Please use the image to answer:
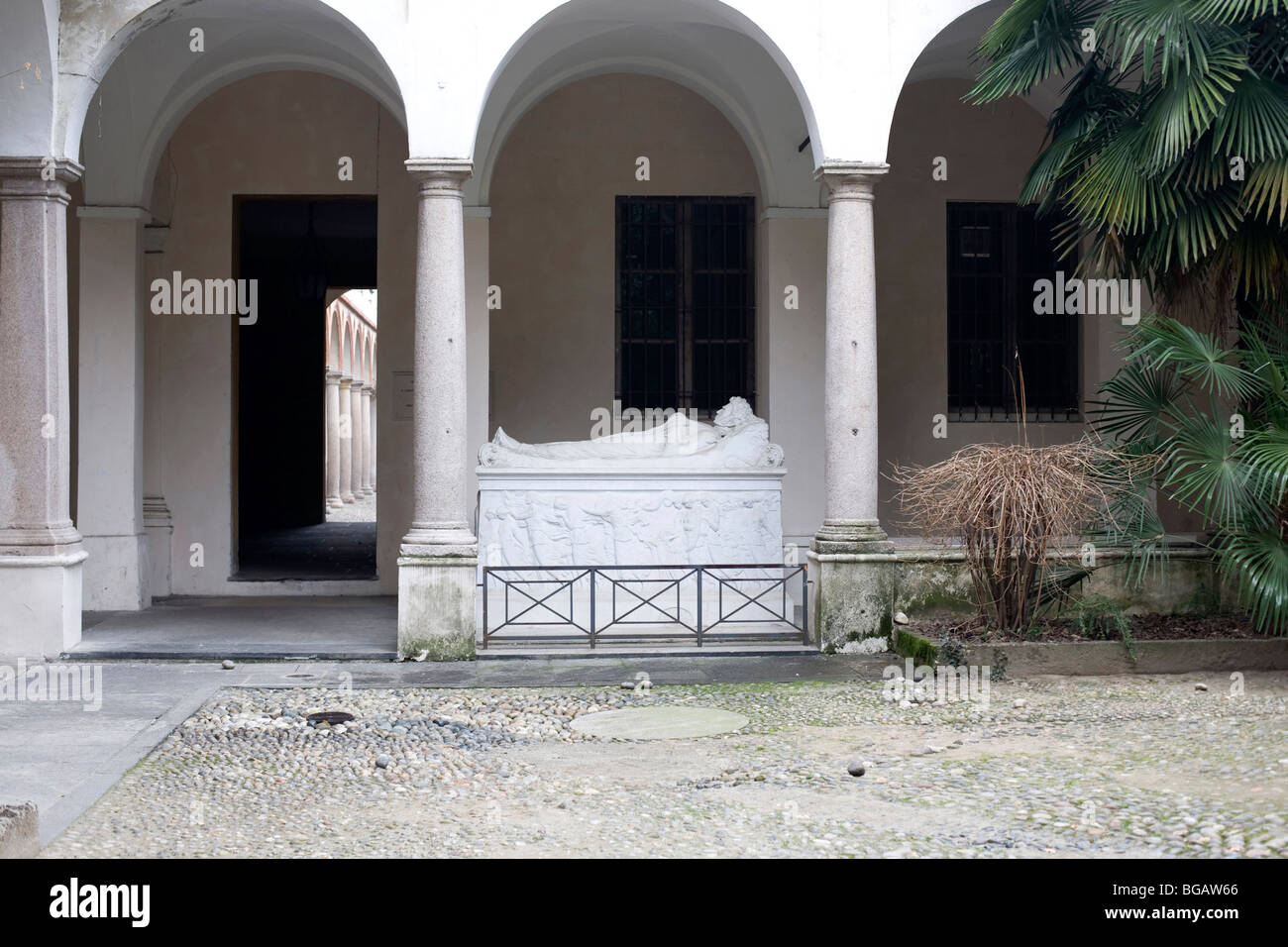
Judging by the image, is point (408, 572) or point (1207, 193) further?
point (408, 572)

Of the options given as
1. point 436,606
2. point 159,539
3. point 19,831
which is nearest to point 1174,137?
point 436,606

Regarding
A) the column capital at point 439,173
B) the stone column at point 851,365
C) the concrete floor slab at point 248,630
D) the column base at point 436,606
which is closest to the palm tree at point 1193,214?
the stone column at point 851,365

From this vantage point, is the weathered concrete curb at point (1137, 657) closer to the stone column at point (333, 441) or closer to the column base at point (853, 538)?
the column base at point (853, 538)

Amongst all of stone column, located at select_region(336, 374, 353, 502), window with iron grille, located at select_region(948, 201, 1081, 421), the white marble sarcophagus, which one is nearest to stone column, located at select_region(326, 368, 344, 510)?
stone column, located at select_region(336, 374, 353, 502)

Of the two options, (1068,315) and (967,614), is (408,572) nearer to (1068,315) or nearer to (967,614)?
(967,614)

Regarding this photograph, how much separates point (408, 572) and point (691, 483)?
276 centimetres

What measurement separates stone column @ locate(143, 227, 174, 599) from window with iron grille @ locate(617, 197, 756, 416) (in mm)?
4695

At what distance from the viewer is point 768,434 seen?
Result: 12.3 metres

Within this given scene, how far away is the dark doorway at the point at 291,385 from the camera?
54.3ft

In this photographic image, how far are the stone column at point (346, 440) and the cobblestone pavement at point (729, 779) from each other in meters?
23.1

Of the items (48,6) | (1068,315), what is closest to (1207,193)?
(1068,315)

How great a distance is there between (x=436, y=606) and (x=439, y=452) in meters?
1.15

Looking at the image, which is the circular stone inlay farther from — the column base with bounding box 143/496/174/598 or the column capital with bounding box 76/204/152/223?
the column capital with bounding box 76/204/152/223

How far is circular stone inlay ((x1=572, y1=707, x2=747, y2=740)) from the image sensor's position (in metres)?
7.12
